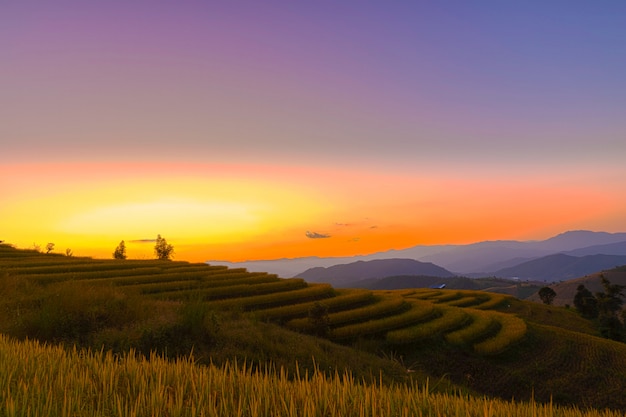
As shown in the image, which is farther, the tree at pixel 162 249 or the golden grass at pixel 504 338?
the tree at pixel 162 249

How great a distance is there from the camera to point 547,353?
1492 inches

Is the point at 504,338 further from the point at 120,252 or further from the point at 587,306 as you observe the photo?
the point at 120,252

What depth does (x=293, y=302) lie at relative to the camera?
36562 mm

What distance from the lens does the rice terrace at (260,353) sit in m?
3.38

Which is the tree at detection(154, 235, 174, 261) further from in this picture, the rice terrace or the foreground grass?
the foreground grass

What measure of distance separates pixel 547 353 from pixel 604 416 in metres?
41.6

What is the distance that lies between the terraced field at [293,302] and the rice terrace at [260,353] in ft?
0.58

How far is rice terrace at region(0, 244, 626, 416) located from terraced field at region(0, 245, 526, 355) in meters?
0.18

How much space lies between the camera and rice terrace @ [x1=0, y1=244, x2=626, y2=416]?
3377 millimetres

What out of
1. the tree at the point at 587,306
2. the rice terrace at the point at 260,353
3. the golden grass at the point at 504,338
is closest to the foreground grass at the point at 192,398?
the rice terrace at the point at 260,353

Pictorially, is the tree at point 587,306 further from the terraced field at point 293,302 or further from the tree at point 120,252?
the tree at point 120,252

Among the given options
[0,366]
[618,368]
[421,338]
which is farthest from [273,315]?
[618,368]

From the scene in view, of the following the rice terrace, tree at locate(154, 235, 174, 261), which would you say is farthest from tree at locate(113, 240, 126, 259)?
the rice terrace

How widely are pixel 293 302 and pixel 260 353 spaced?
21488 mm
